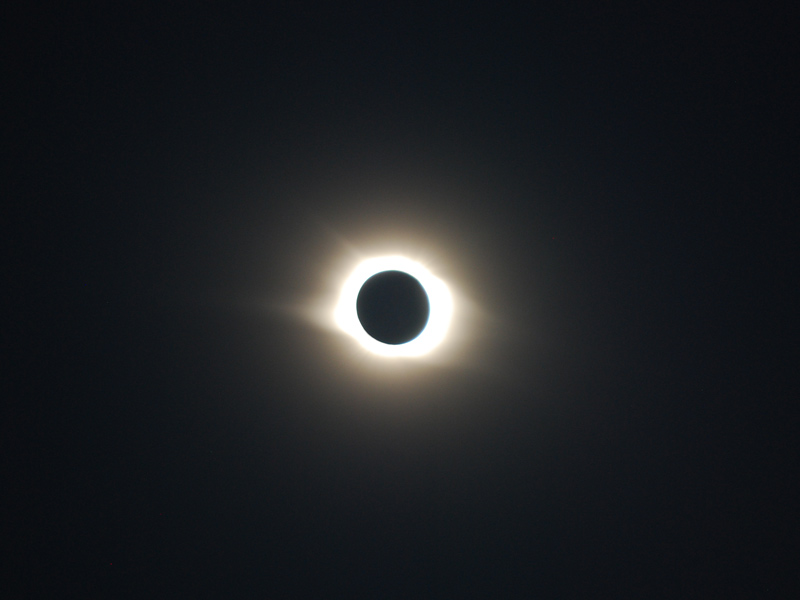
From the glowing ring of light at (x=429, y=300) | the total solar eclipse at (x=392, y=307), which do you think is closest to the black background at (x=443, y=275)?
the glowing ring of light at (x=429, y=300)

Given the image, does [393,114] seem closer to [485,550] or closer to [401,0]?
[401,0]

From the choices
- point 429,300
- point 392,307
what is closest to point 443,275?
point 429,300

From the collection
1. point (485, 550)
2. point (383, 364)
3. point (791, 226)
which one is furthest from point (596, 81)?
point (485, 550)

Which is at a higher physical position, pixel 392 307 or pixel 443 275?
pixel 443 275

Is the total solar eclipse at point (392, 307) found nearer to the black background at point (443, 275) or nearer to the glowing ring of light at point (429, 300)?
the glowing ring of light at point (429, 300)

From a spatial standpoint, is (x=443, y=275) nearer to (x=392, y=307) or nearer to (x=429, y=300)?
(x=429, y=300)

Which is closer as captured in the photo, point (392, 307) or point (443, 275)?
point (392, 307)
